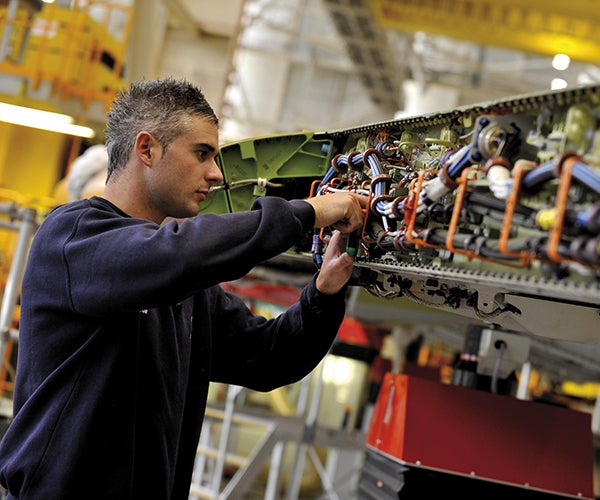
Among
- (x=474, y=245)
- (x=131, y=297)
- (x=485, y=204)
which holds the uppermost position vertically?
(x=485, y=204)

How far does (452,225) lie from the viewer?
8.07ft

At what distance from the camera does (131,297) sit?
2.50 metres

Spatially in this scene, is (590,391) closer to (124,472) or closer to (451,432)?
(451,432)

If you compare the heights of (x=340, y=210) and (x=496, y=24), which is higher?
(x=496, y=24)

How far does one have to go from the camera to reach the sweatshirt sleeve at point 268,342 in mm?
3297

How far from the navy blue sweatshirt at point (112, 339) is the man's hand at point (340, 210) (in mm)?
80

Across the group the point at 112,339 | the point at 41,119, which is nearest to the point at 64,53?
the point at 41,119

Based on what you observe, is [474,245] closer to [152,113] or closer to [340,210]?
[340,210]

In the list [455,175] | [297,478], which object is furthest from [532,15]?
[455,175]

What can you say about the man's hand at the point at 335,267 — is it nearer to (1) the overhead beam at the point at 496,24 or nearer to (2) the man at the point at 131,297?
(2) the man at the point at 131,297

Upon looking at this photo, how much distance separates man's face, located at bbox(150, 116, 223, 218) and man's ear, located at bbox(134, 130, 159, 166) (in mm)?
27

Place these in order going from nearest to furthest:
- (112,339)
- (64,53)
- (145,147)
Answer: (112,339) < (145,147) < (64,53)

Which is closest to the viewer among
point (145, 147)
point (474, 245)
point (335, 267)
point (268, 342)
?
point (474, 245)

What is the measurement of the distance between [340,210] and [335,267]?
381 millimetres
